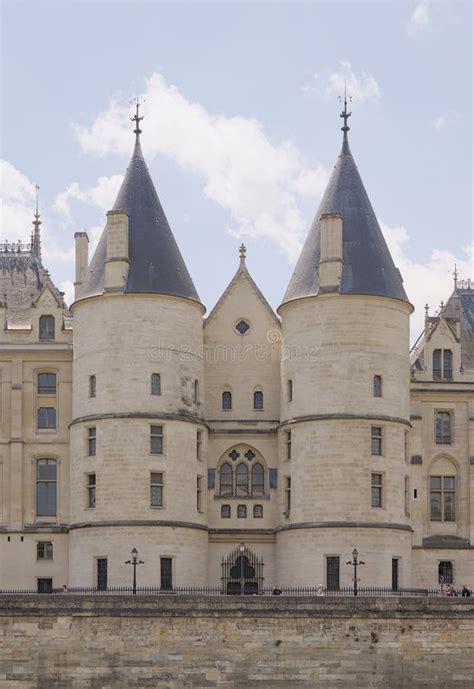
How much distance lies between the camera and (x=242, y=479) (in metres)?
78.4

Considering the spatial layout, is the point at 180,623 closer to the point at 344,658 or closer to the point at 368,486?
the point at 344,658

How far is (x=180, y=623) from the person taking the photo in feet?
210

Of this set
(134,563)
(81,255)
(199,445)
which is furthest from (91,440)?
(81,255)

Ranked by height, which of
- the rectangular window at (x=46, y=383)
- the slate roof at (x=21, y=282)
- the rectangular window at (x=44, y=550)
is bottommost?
the rectangular window at (x=44, y=550)

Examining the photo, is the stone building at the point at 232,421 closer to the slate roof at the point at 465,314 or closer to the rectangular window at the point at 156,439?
the rectangular window at the point at 156,439

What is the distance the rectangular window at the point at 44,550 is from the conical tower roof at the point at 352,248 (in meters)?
15.4

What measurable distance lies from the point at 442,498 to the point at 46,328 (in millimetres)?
20004

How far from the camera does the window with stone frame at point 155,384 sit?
244 ft

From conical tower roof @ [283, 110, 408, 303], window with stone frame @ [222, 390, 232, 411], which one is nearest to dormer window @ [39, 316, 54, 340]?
window with stone frame @ [222, 390, 232, 411]

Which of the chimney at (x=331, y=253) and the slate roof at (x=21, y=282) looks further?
the slate roof at (x=21, y=282)

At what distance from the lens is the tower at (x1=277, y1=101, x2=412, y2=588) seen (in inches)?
2876

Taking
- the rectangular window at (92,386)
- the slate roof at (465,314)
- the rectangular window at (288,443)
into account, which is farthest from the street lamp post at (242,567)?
the slate roof at (465,314)

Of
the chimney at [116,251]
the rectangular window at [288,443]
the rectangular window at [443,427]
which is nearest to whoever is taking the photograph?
the chimney at [116,251]

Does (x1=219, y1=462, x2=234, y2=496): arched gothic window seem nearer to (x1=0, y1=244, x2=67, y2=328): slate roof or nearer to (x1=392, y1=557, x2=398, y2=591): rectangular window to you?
(x1=392, y1=557, x2=398, y2=591): rectangular window
